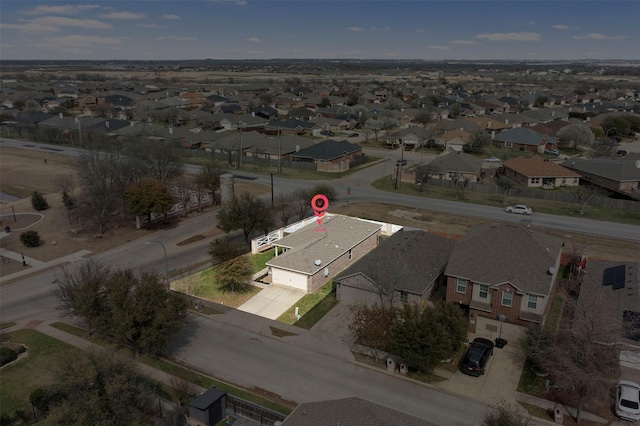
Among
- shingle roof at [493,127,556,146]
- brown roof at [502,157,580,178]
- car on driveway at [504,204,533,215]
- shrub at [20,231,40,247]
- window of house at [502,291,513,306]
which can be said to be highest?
shingle roof at [493,127,556,146]

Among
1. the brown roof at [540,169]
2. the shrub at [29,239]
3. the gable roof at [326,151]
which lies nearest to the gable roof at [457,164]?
the brown roof at [540,169]

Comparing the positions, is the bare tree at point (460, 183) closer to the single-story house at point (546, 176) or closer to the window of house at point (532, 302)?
the single-story house at point (546, 176)

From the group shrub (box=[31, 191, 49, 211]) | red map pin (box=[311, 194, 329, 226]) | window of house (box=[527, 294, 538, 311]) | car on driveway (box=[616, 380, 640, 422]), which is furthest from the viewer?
shrub (box=[31, 191, 49, 211])

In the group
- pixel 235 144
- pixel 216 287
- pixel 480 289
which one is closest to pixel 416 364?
pixel 480 289

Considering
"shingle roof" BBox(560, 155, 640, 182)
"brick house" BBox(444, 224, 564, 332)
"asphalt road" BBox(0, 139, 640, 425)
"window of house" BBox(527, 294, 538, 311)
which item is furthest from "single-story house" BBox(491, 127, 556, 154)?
"asphalt road" BBox(0, 139, 640, 425)

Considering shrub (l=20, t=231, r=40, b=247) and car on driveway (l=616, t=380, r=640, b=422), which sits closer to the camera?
car on driveway (l=616, t=380, r=640, b=422)

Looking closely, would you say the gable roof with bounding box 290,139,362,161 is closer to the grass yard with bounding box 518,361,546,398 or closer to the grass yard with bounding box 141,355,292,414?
the grass yard with bounding box 141,355,292,414

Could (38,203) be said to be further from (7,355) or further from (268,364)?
(268,364)
